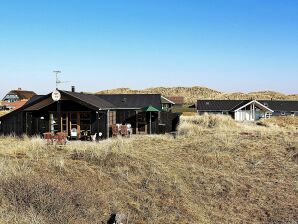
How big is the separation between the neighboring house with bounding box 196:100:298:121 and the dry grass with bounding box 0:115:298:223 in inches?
1122

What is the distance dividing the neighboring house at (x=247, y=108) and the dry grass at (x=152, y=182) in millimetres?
28499

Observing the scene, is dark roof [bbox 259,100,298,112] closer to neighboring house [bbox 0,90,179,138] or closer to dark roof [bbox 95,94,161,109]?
dark roof [bbox 95,94,161,109]

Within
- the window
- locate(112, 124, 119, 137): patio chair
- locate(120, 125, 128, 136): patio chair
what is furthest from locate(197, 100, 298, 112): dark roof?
locate(112, 124, 119, 137): patio chair

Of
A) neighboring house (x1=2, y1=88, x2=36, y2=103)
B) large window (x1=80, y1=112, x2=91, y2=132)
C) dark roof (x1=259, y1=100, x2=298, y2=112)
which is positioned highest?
neighboring house (x1=2, y1=88, x2=36, y2=103)

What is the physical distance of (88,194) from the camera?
47.1 ft

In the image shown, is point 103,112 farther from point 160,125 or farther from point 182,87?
point 182,87

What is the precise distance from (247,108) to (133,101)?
25670 mm

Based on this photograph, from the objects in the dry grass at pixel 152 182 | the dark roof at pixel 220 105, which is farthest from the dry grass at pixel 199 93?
the dry grass at pixel 152 182

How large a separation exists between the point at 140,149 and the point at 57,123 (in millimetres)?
8233

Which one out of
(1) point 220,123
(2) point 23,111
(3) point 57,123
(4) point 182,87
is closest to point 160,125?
(1) point 220,123

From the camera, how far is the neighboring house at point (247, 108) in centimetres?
5206

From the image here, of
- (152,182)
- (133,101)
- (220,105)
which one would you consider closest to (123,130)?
(133,101)

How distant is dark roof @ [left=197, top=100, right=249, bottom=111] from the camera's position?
54.0m

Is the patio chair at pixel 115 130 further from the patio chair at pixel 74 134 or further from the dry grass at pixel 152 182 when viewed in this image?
the dry grass at pixel 152 182
